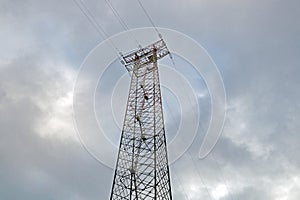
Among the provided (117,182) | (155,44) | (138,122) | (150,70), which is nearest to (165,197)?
→ (117,182)

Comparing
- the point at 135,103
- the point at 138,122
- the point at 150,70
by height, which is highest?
the point at 150,70

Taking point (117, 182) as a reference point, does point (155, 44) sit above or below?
above

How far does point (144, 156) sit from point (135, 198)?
301 centimetres

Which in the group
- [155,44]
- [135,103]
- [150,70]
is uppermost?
[155,44]

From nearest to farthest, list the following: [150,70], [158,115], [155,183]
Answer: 1. [155,183]
2. [158,115]
3. [150,70]

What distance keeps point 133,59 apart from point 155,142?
331 inches

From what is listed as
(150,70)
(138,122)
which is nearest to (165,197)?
(138,122)

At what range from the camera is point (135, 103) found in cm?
2662

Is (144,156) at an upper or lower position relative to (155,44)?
lower

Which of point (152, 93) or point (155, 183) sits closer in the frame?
point (155, 183)

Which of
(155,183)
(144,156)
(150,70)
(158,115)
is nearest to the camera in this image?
(155,183)

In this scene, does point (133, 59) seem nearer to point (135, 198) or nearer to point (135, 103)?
point (135, 103)

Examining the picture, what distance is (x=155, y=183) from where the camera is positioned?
21.2 m

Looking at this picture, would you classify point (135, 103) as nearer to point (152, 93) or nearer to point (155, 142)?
point (152, 93)
